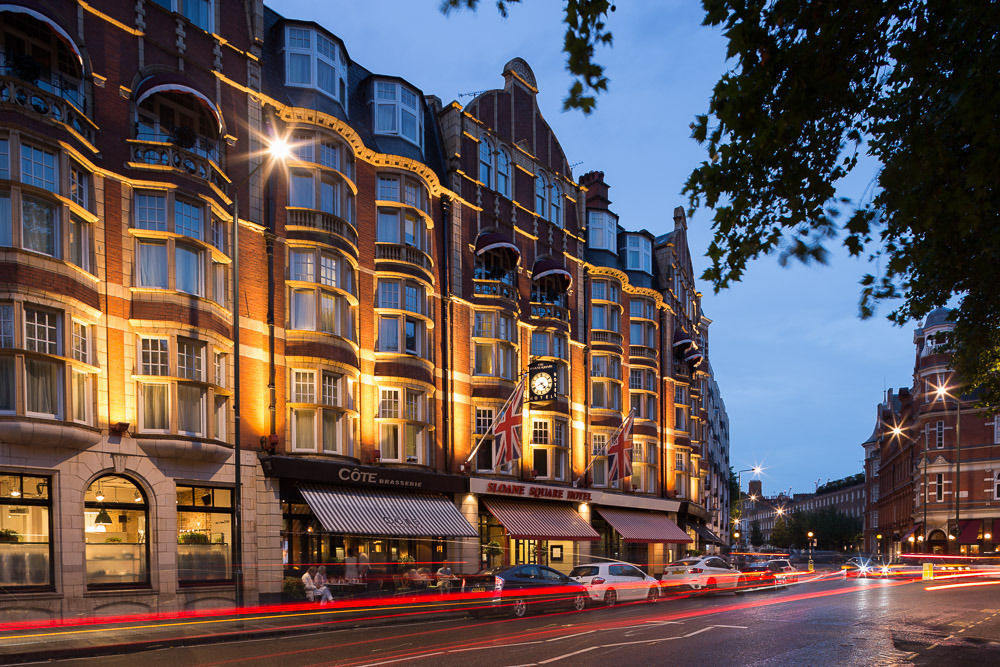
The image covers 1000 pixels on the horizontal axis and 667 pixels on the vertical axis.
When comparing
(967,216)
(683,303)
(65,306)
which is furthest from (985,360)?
(683,303)

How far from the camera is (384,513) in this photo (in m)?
27.2

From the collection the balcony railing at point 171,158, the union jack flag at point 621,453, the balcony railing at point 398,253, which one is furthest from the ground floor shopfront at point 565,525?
the balcony railing at point 171,158

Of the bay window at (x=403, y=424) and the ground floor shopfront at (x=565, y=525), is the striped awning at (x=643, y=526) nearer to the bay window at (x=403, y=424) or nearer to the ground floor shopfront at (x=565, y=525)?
the ground floor shopfront at (x=565, y=525)

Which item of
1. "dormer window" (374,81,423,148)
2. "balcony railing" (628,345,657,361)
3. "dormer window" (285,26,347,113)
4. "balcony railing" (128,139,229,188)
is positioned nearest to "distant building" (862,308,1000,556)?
"balcony railing" (628,345,657,361)

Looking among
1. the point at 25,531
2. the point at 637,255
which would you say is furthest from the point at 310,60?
the point at 637,255

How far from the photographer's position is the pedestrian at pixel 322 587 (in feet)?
76.0

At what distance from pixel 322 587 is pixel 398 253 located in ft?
40.2

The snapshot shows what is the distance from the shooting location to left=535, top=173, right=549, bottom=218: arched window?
39031mm

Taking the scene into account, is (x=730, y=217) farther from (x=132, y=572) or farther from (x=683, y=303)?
(x=683, y=303)

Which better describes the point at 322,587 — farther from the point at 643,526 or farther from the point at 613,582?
the point at 643,526

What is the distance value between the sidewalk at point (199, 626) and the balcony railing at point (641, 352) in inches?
948

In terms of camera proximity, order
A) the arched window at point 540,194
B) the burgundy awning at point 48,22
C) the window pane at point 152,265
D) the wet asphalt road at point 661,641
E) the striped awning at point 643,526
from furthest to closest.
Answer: the striped awning at point 643,526 → the arched window at point 540,194 → the window pane at point 152,265 → the burgundy awning at point 48,22 → the wet asphalt road at point 661,641

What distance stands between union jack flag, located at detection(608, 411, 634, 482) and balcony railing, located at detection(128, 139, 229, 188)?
22.9 metres

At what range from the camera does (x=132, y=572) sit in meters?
21.1
